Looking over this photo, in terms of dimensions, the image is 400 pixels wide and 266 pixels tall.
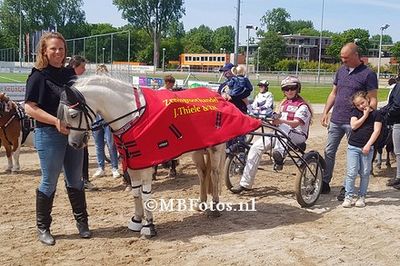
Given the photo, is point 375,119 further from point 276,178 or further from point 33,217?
point 33,217

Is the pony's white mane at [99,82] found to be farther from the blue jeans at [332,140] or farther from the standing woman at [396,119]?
the standing woman at [396,119]

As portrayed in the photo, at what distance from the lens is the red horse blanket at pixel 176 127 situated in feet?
16.1

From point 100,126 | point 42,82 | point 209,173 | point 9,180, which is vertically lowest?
point 9,180

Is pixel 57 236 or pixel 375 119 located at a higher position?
pixel 375 119

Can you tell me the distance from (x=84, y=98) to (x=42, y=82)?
0.42 metres

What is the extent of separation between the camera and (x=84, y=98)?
4.70 metres

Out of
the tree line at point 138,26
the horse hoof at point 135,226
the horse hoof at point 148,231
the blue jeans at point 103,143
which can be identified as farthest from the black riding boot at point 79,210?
the tree line at point 138,26

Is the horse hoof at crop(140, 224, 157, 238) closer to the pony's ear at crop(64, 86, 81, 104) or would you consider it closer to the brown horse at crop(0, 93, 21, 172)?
the pony's ear at crop(64, 86, 81, 104)

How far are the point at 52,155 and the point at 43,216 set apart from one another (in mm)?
685

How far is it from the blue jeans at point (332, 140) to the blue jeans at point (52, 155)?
12.1 ft

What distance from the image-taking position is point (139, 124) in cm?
493

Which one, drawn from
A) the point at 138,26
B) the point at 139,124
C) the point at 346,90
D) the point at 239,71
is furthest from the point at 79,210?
the point at 138,26

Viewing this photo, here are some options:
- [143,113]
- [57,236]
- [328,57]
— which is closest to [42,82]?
[143,113]

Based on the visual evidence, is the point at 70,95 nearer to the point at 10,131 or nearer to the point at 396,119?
the point at 10,131
